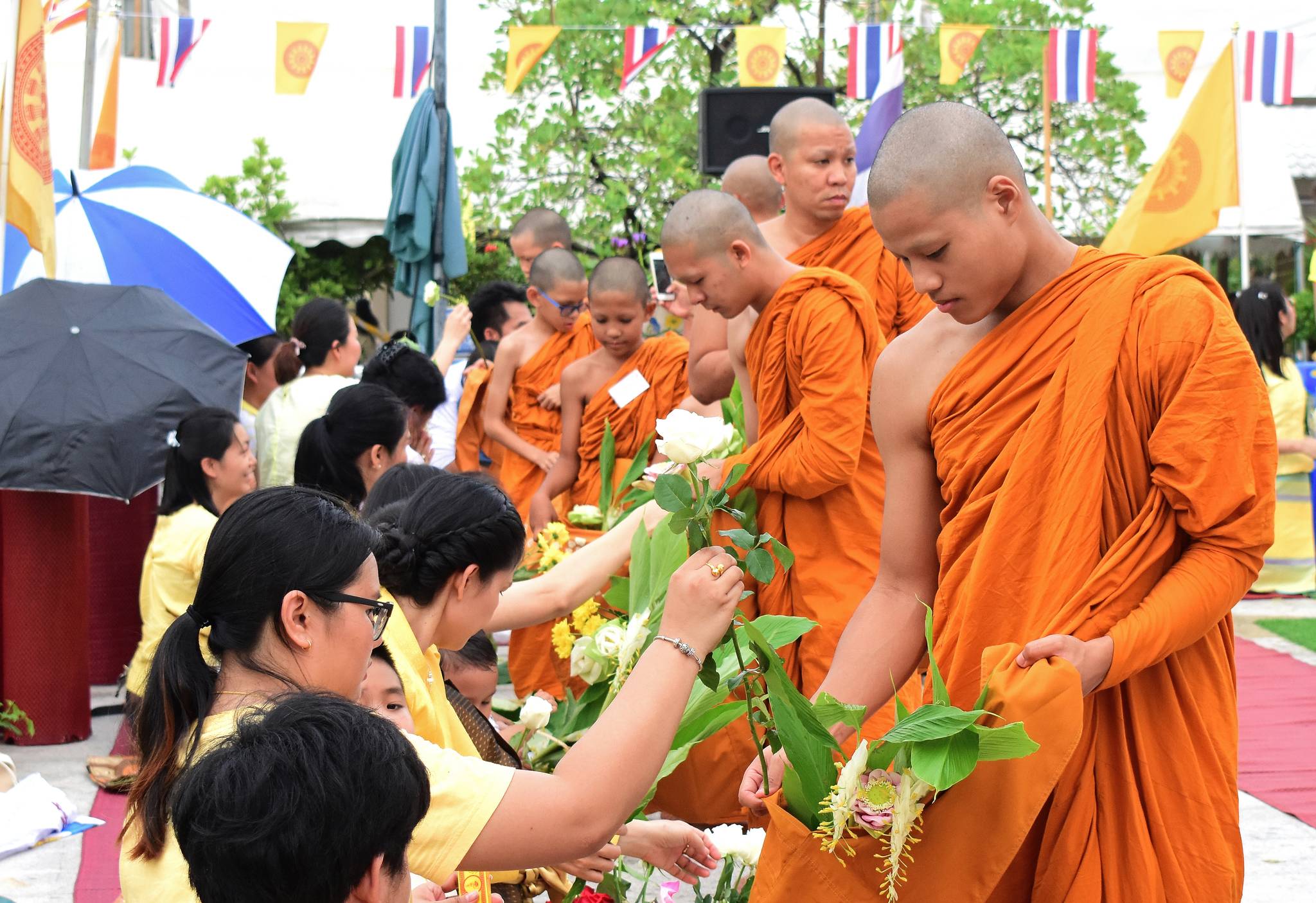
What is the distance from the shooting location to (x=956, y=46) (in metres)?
11.8

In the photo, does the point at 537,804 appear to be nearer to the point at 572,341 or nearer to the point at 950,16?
the point at 572,341

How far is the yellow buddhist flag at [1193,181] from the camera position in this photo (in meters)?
8.09

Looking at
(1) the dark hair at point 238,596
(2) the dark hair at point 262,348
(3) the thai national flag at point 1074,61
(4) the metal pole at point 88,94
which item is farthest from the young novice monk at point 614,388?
→ (3) the thai national flag at point 1074,61

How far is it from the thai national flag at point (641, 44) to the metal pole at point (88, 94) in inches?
184

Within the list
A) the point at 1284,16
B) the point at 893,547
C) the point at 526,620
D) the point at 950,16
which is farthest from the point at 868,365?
the point at 1284,16

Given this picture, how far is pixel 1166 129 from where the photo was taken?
14.0m

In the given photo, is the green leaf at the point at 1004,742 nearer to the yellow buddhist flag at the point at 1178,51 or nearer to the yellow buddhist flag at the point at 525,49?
the yellow buddhist flag at the point at 525,49

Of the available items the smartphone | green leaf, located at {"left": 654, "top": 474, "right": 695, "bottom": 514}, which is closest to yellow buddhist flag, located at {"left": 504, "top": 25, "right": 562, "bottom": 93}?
the smartphone

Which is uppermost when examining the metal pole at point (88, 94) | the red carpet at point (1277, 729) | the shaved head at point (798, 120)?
the metal pole at point (88, 94)

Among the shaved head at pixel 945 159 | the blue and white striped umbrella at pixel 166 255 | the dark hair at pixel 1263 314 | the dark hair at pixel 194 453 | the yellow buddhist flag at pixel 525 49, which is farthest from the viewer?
the yellow buddhist flag at pixel 525 49

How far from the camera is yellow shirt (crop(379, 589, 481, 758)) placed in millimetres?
2338

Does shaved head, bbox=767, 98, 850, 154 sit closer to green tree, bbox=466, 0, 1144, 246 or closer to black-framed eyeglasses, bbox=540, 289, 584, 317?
black-framed eyeglasses, bbox=540, 289, 584, 317

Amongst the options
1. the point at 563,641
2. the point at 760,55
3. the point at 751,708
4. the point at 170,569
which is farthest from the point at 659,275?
the point at 751,708

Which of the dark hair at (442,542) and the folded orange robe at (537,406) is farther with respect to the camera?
the folded orange robe at (537,406)
